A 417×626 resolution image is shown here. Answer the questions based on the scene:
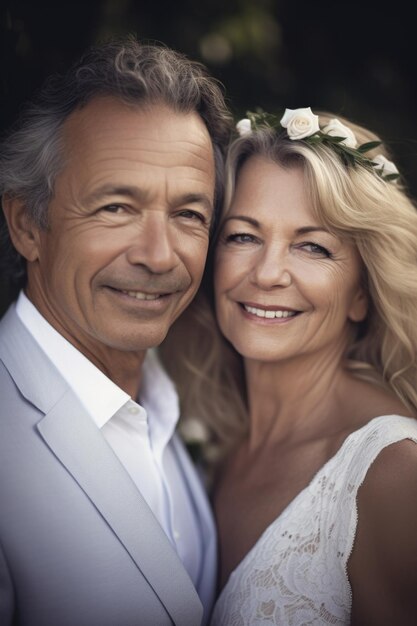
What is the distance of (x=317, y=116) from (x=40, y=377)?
1.55m

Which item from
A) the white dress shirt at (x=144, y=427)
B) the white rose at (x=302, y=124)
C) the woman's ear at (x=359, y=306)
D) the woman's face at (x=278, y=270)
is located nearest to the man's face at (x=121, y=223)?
the white dress shirt at (x=144, y=427)

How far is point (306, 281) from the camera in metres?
2.60

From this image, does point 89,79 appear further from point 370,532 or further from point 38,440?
point 370,532

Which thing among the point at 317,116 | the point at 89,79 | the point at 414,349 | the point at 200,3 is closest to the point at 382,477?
the point at 414,349

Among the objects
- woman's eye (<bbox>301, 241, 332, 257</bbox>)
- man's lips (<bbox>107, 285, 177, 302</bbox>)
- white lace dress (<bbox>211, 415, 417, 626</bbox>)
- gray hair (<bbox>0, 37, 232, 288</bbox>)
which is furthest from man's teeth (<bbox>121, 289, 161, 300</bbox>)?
white lace dress (<bbox>211, 415, 417, 626</bbox>)

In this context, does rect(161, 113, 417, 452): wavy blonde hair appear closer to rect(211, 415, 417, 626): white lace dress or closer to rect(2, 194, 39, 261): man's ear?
rect(211, 415, 417, 626): white lace dress

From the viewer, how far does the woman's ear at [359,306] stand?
283 centimetres

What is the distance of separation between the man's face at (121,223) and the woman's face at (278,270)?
307mm

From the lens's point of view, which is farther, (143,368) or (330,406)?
(143,368)

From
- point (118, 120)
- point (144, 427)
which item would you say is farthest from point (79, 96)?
point (144, 427)

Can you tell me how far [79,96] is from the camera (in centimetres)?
222

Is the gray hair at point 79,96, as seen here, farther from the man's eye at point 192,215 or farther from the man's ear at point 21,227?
the man's eye at point 192,215

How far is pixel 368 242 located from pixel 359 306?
0.33m

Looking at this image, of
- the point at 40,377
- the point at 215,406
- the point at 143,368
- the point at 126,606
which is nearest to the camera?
the point at 126,606
